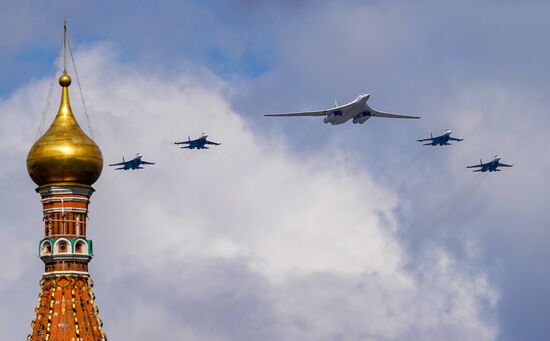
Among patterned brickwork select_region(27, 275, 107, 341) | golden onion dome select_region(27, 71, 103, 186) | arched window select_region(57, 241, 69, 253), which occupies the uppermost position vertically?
golden onion dome select_region(27, 71, 103, 186)

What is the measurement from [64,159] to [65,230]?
5.37m

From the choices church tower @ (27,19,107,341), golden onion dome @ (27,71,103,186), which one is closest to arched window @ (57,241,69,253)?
church tower @ (27,19,107,341)

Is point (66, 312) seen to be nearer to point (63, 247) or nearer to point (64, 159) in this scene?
point (63, 247)

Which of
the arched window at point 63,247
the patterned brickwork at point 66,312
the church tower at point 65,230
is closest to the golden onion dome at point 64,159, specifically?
the church tower at point 65,230

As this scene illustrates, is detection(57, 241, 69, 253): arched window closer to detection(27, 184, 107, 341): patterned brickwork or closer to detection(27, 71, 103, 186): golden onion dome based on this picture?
detection(27, 184, 107, 341): patterned brickwork

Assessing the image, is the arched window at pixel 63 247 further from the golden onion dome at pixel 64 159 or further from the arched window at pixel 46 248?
the golden onion dome at pixel 64 159

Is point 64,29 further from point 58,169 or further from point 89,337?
point 89,337

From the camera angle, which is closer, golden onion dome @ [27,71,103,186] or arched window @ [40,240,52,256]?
arched window @ [40,240,52,256]

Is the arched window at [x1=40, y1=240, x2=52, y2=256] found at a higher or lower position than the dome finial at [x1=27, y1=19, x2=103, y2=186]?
lower

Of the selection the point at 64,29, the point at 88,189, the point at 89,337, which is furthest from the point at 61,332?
the point at 64,29

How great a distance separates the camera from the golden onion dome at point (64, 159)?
14325 cm

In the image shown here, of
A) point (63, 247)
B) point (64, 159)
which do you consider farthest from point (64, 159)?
point (63, 247)

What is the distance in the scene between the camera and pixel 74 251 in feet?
468

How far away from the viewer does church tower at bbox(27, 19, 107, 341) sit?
142 meters
